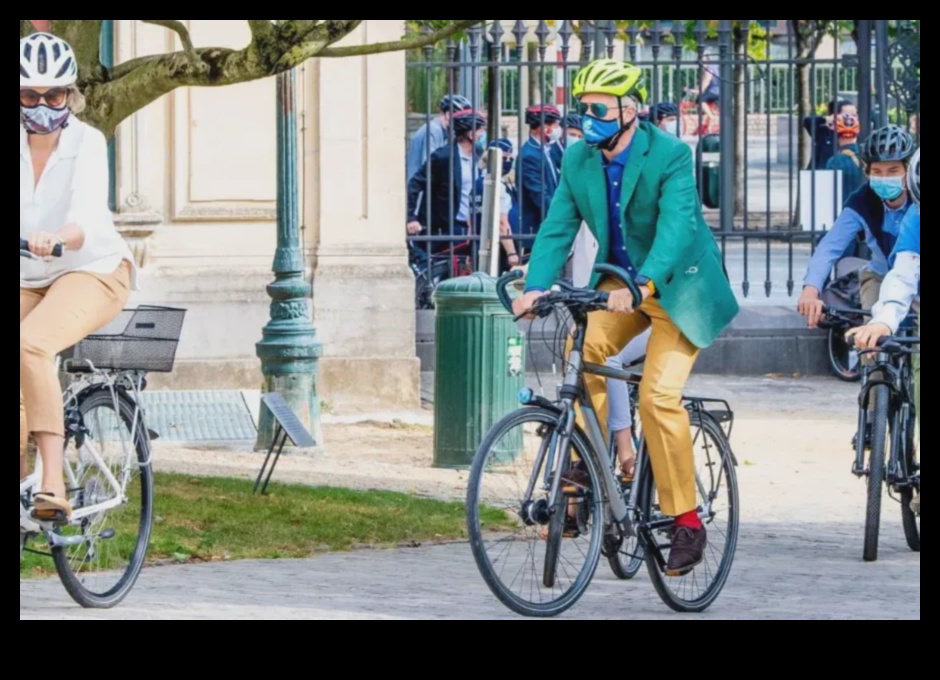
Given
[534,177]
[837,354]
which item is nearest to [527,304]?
[534,177]

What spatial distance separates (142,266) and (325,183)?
1300 mm

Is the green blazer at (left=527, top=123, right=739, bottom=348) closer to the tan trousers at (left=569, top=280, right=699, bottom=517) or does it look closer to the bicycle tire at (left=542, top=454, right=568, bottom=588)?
the tan trousers at (left=569, top=280, right=699, bottom=517)

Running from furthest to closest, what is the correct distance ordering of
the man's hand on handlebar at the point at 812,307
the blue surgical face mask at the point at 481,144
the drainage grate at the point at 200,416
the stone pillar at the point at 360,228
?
the blue surgical face mask at the point at 481,144, the stone pillar at the point at 360,228, the drainage grate at the point at 200,416, the man's hand on handlebar at the point at 812,307

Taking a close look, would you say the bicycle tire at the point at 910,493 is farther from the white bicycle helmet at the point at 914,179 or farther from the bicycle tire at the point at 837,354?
the bicycle tire at the point at 837,354

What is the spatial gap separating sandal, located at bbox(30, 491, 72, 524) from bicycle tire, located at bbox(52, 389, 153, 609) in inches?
7.1

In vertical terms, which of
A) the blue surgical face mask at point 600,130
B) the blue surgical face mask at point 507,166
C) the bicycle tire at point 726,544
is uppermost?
the blue surgical face mask at point 507,166

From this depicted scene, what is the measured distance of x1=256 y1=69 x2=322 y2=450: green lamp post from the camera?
1106 centimetres

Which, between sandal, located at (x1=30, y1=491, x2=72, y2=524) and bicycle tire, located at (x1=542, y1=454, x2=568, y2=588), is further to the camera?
bicycle tire, located at (x1=542, y1=454, x2=568, y2=588)

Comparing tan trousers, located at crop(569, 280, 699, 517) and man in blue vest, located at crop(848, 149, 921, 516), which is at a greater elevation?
man in blue vest, located at crop(848, 149, 921, 516)

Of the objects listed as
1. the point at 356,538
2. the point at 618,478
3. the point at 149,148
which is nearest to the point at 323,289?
the point at 149,148

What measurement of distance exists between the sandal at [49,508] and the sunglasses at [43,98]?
1.17 m

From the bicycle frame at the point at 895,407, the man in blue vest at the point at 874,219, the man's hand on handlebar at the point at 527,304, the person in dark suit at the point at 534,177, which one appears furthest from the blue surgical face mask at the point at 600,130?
the person in dark suit at the point at 534,177

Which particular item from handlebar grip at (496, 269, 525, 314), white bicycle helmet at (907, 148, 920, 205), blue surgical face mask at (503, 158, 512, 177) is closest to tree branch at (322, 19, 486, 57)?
handlebar grip at (496, 269, 525, 314)

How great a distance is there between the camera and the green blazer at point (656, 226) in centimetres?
648
